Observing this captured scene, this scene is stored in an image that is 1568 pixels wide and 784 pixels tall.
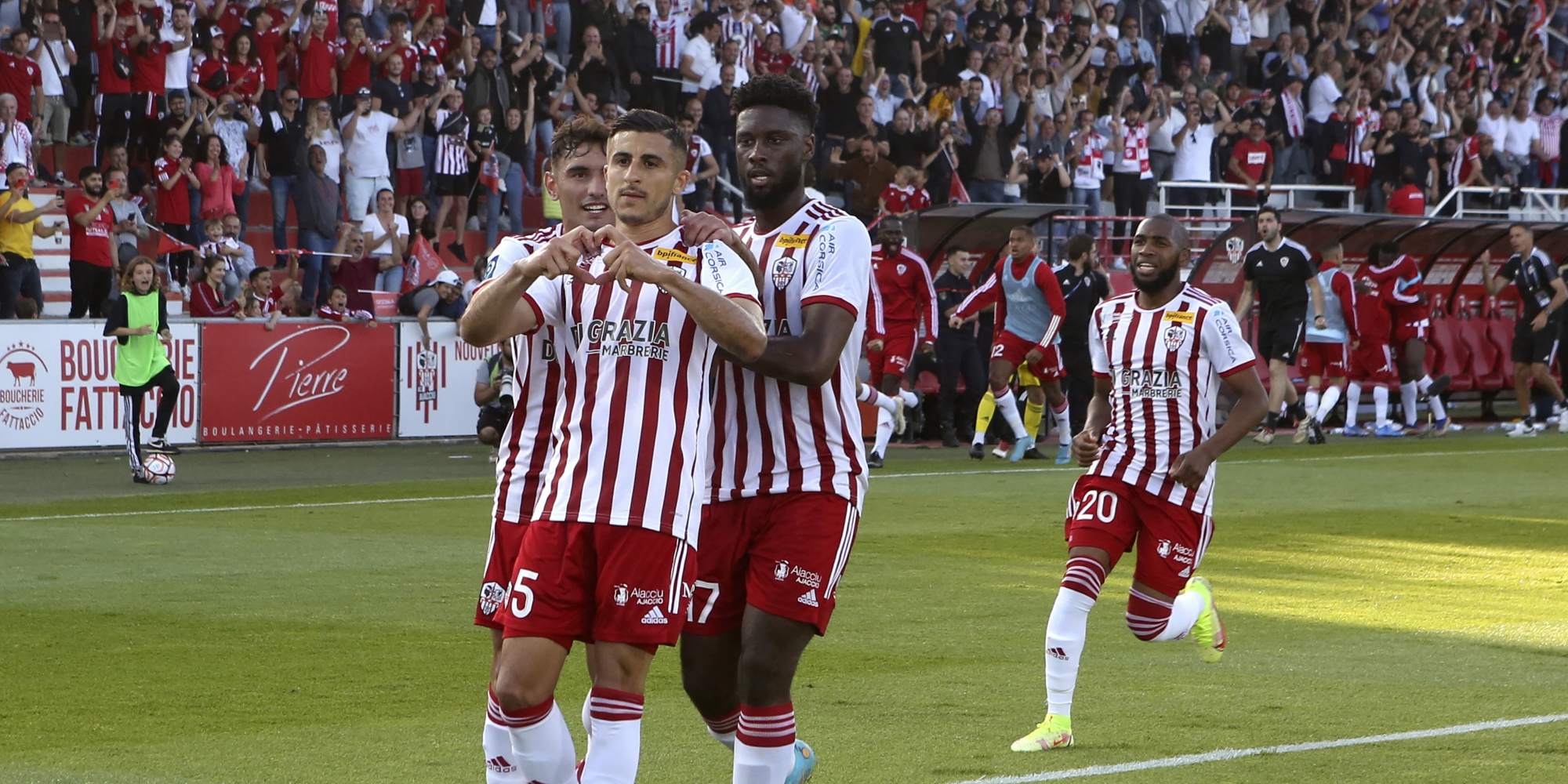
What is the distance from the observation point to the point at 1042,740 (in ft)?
21.7

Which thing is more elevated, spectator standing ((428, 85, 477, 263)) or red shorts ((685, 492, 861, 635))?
spectator standing ((428, 85, 477, 263))

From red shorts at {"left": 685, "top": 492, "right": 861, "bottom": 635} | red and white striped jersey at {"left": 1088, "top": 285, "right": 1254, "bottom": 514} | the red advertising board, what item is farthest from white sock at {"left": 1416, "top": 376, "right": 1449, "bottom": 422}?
red shorts at {"left": 685, "top": 492, "right": 861, "bottom": 635}

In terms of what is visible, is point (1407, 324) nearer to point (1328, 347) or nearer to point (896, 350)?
point (1328, 347)

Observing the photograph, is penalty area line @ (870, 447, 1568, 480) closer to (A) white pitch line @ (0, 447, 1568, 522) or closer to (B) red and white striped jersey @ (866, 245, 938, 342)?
(A) white pitch line @ (0, 447, 1568, 522)

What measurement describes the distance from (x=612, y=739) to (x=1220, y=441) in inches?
129

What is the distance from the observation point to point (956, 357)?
1970cm

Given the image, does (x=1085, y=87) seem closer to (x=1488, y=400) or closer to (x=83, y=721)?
(x=1488, y=400)

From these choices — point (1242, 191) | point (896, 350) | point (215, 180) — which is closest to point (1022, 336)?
point (896, 350)

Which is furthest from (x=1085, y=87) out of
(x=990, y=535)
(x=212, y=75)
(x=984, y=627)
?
(x=984, y=627)

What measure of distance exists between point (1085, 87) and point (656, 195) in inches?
939

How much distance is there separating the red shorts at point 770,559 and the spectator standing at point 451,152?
17357mm

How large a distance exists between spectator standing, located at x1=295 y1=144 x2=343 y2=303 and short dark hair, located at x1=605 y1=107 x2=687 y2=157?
16612 millimetres

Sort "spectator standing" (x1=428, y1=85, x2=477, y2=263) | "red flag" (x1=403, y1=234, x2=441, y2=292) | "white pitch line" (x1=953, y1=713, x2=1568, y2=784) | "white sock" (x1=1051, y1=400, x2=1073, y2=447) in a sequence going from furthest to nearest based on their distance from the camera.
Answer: "spectator standing" (x1=428, y1=85, x2=477, y2=263), "red flag" (x1=403, y1=234, x2=441, y2=292), "white sock" (x1=1051, y1=400, x2=1073, y2=447), "white pitch line" (x1=953, y1=713, x2=1568, y2=784)

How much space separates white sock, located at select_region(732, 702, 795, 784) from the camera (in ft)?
16.7
